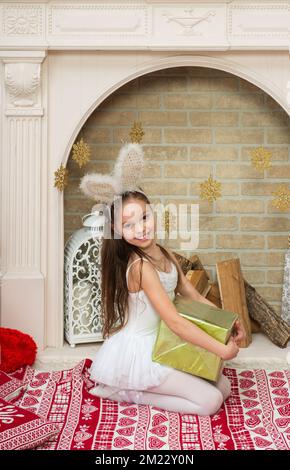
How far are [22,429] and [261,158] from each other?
5.47 feet

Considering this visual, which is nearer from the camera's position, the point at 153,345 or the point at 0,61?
the point at 153,345

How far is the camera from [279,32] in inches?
114

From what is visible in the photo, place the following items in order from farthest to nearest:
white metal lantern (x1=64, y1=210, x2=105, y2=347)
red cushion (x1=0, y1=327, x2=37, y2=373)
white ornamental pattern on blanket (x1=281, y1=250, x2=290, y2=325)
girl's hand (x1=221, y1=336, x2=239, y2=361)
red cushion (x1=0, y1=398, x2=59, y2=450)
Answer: white ornamental pattern on blanket (x1=281, y1=250, x2=290, y2=325) < white metal lantern (x1=64, y1=210, x2=105, y2=347) < red cushion (x1=0, y1=327, x2=37, y2=373) < girl's hand (x1=221, y1=336, x2=239, y2=361) < red cushion (x1=0, y1=398, x2=59, y2=450)

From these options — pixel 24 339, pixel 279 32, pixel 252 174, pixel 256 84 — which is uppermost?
pixel 279 32

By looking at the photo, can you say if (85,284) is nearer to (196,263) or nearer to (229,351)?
(196,263)

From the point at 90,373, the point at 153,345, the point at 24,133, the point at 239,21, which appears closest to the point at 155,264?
the point at 153,345

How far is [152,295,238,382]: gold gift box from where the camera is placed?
92.0 inches

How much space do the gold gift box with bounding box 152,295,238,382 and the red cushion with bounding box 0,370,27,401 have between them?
1.80ft

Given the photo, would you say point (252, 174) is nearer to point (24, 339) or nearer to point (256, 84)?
point (256, 84)

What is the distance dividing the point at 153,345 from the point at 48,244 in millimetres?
811

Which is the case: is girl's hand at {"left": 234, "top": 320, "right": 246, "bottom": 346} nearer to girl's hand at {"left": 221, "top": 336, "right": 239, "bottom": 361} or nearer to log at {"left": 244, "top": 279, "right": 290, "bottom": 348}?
girl's hand at {"left": 221, "top": 336, "right": 239, "bottom": 361}

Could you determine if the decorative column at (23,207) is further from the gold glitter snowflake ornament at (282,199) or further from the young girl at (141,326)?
the gold glitter snowflake ornament at (282,199)

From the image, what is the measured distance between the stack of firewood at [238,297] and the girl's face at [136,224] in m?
0.64

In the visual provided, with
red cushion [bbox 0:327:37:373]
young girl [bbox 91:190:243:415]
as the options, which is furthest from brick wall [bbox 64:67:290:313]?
young girl [bbox 91:190:243:415]
